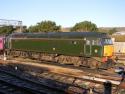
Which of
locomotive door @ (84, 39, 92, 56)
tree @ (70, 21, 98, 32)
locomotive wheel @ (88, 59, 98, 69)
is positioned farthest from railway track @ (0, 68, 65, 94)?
tree @ (70, 21, 98, 32)

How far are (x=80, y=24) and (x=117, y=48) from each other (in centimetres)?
2162

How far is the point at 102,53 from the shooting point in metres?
21.3

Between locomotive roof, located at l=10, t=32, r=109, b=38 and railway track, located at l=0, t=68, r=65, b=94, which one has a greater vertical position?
locomotive roof, located at l=10, t=32, r=109, b=38

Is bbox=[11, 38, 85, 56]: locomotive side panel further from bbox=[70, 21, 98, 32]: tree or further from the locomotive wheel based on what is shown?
bbox=[70, 21, 98, 32]: tree

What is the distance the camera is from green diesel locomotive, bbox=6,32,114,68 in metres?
21.6

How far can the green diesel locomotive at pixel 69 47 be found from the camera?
2162cm

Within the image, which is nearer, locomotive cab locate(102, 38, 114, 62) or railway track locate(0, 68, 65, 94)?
railway track locate(0, 68, 65, 94)

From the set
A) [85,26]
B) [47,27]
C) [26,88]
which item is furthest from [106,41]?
[47,27]

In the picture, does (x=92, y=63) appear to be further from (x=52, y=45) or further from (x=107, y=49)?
(x=52, y=45)

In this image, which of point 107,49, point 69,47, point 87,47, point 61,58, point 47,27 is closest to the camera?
point 107,49

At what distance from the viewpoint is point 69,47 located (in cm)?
2388

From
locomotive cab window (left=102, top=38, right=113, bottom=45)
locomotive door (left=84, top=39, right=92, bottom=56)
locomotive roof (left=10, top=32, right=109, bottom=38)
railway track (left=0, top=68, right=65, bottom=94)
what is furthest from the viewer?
locomotive roof (left=10, top=32, right=109, bottom=38)

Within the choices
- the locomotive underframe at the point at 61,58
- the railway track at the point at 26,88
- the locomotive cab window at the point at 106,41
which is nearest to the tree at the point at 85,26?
the locomotive underframe at the point at 61,58

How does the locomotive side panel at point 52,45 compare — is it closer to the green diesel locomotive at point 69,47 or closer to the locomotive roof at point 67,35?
the green diesel locomotive at point 69,47
